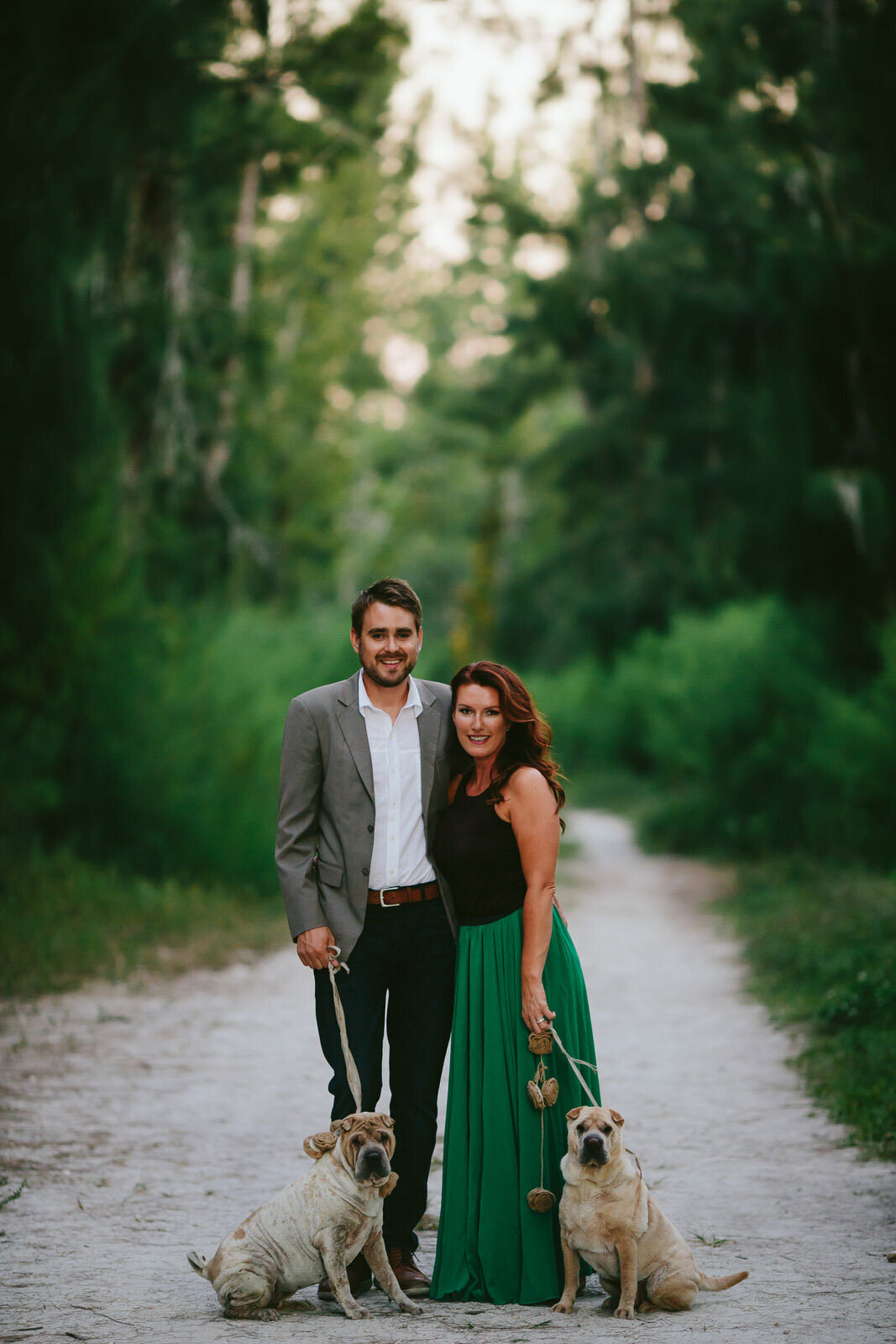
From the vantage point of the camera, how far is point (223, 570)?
22281 millimetres

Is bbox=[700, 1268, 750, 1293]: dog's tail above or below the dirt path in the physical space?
above

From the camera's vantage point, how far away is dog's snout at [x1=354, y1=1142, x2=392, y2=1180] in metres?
4.20

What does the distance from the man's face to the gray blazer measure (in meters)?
0.17

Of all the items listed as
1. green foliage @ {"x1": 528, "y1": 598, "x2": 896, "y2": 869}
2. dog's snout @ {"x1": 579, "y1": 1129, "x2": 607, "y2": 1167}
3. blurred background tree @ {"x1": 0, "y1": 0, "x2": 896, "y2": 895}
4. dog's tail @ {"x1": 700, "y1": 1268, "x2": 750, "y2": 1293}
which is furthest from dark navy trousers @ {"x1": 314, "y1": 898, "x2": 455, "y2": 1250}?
green foliage @ {"x1": 528, "y1": 598, "x2": 896, "y2": 869}

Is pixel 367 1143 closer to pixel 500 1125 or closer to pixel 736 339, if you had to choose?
pixel 500 1125

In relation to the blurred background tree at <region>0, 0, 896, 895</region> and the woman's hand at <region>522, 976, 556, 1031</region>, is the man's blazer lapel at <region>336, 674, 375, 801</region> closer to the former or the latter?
the woman's hand at <region>522, 976, 556, 1031</region>

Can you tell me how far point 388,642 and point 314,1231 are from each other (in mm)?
1846

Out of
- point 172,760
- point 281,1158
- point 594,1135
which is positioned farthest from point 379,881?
point 172,760

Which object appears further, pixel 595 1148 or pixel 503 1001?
pixel 503 1001

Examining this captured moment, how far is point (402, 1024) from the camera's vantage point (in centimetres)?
488

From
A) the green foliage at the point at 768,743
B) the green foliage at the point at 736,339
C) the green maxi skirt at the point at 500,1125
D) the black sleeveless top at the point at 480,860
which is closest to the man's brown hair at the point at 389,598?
the black sleeveless top at the point at 480,860

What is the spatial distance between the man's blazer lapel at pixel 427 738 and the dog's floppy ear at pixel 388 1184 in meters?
1.16

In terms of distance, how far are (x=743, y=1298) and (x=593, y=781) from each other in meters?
32.9

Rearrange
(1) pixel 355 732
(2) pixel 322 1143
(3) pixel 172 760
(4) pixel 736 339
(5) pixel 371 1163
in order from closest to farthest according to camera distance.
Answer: (5) pixel 371 1163, (2) pixel 322 1143, (1) pixel 355 732, (3) pixel 172 760, (4) pixel 736 339
